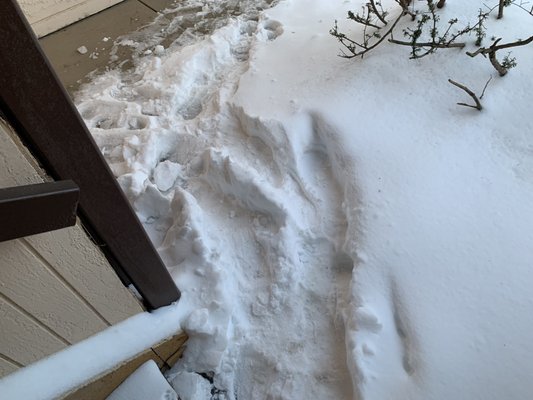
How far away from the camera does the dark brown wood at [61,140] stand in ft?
2.52

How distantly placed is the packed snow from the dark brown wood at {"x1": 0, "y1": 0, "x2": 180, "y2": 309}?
39cm

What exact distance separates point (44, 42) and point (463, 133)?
2.64 meters

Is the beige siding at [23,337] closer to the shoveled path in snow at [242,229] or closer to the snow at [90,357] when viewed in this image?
the snow at [90,357]

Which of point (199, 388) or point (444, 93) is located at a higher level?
point (444, 93)

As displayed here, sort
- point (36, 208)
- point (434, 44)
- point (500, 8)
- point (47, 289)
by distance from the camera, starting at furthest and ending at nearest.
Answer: point (500, 8) < point (434, 44) < point (47, 289) < point (36, 208)

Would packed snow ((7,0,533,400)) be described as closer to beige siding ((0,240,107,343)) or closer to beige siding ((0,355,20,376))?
beige siding ((0,240,107,343))

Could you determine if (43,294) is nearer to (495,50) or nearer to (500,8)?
(495,50)

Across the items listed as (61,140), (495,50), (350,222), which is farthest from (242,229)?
(495,50)

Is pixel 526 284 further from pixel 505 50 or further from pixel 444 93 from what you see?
pixel 505 50

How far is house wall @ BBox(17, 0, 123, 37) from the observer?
2.94 m

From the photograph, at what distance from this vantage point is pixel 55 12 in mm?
3014

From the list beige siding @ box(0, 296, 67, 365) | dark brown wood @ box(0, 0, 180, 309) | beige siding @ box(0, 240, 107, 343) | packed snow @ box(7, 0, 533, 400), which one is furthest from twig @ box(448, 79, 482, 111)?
beige siding @ box(0, 296, 67, 365)

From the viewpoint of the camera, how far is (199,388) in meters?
1.52

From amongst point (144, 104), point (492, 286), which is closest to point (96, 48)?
point (144, 104)
